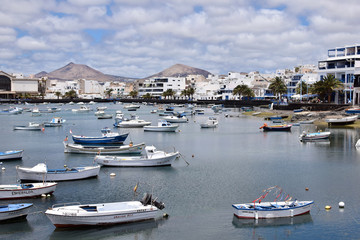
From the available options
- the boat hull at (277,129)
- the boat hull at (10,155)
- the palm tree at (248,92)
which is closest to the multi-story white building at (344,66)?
the boat hull at (277,129)

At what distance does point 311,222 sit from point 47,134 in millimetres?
62769

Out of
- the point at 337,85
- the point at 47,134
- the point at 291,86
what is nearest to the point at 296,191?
the point at 47,134

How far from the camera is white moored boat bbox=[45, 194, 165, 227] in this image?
25.9 m

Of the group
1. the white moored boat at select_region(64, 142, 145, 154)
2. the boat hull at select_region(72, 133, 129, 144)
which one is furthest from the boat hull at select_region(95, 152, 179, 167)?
the boat hull at select_region(72, 133, 129, 144)

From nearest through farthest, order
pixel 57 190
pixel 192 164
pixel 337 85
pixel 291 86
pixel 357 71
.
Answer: pixel 57 190
pixel 192 164
pixel 357 71
pixel 337 85
pixel 291 86

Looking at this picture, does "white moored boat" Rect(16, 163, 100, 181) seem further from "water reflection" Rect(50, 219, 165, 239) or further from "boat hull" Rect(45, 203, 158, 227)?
"water reflection" Rect(50, 219, 165, 239)

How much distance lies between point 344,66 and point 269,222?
101034 mm

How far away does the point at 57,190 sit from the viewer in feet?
113

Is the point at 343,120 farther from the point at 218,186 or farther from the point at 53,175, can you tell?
the point at 53,175

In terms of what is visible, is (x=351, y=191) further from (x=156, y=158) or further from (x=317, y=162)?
(x=156, y=158)

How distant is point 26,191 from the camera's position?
31.5 metres

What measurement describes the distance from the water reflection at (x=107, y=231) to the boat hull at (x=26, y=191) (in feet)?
21.6

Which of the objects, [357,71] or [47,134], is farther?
[357,71]

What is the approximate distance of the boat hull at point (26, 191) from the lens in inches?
1233
